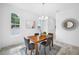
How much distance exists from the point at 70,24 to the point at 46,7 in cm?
49

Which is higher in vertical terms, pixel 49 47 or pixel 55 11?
pixel 55 11

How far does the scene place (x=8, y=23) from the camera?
1.81 meters

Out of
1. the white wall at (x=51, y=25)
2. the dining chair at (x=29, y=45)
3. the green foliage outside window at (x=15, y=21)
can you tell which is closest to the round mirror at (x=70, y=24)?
the white wall at (x=51, y=25)

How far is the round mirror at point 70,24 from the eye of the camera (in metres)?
1.83

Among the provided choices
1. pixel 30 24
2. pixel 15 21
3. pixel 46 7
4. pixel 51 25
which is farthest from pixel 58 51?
pixel 15 21

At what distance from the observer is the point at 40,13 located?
1.83 m

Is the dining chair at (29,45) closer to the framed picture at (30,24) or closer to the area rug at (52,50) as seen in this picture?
the area rug at (52,50)

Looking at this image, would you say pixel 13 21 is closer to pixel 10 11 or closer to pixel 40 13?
pixel 10 11

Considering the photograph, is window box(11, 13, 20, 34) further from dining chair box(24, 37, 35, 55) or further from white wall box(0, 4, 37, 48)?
dining chair box(24, 37, 35, 55)

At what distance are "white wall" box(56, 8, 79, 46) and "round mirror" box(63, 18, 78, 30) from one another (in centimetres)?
5

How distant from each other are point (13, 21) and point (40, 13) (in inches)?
18.0

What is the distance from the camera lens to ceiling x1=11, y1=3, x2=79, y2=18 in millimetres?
1814

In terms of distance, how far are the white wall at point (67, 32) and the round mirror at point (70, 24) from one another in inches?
2.0
